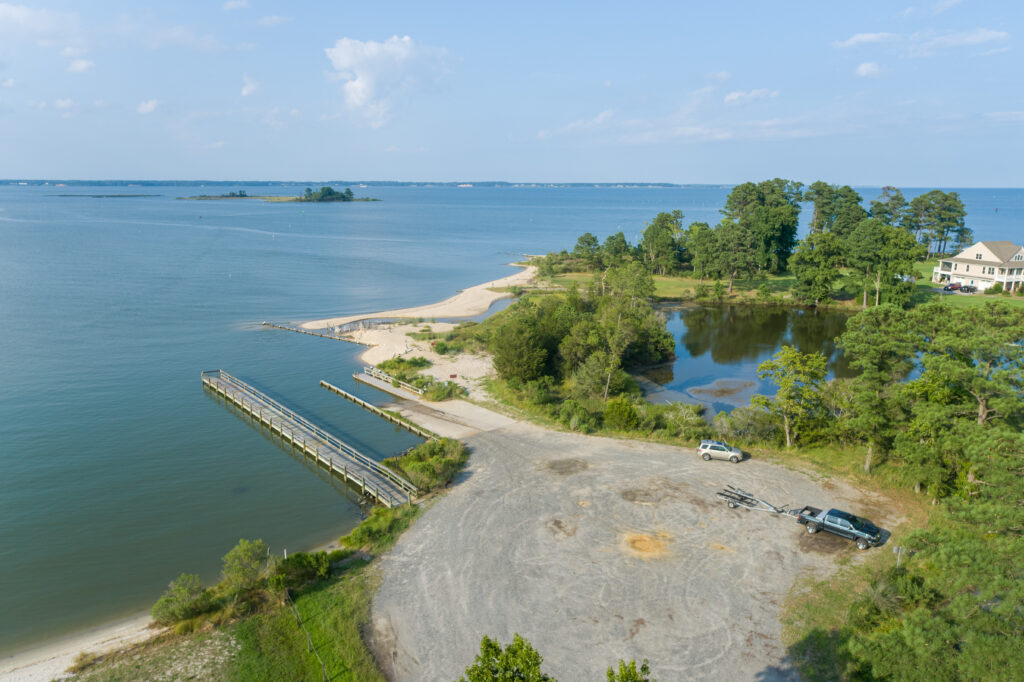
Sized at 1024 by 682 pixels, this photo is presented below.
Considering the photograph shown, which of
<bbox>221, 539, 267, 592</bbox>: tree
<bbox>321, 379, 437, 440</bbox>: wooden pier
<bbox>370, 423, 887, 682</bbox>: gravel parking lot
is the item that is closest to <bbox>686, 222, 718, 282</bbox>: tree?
<bbox>321, 379, 437, 440</bbox>: wooden pier

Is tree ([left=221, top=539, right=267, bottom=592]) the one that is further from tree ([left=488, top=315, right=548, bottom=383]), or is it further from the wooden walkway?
tree ([left=488, top=315, right=548, bottom=383])

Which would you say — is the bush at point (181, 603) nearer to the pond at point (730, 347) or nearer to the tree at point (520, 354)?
the tree at point (520, 354)

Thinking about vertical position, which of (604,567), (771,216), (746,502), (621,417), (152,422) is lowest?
(152,422)

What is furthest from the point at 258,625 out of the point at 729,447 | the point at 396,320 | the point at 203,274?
the point at 203,274

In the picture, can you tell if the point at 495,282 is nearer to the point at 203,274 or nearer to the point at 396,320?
the point at 396,320

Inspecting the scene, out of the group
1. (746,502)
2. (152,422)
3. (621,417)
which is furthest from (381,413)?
(746,502)

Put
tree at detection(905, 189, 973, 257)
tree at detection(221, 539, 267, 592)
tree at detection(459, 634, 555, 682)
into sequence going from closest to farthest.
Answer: tree at detection(459, 634, 555, 682), tree at detection(221, 539, 267, 592), tree at detection(905, 189, 973, 257)

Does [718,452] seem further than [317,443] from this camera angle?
No

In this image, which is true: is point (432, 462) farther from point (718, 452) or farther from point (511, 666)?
point (511, 666)
